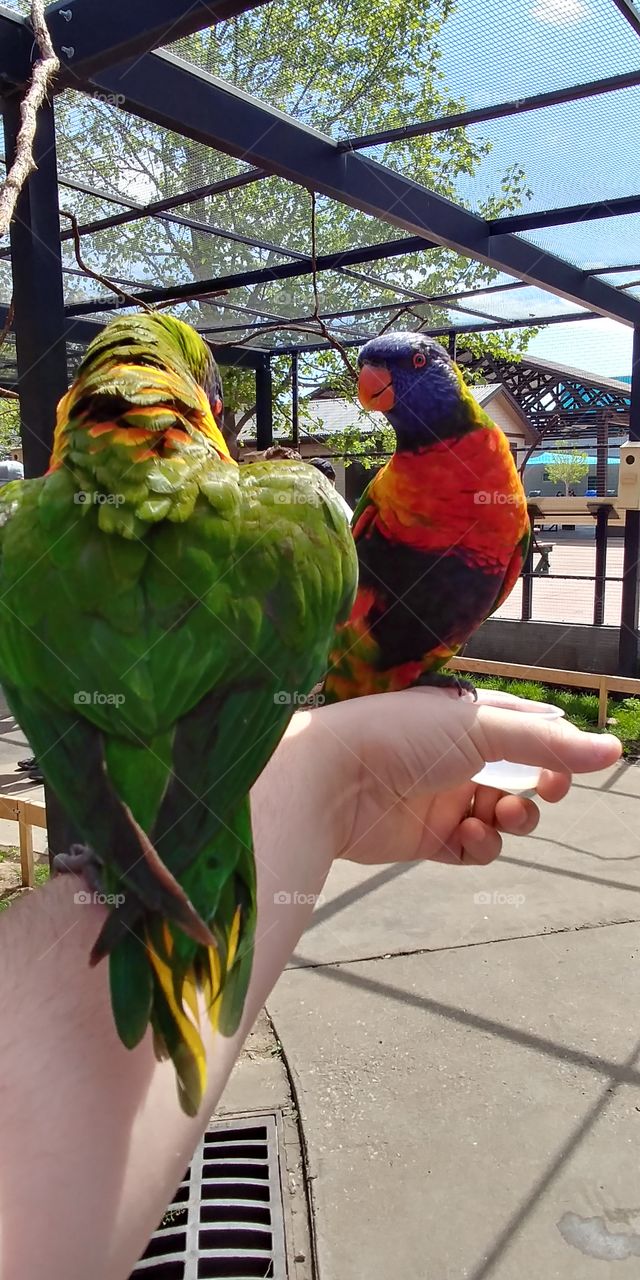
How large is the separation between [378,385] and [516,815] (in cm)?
86

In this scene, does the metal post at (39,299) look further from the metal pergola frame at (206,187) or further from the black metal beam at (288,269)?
the black metal beam at (288,269)

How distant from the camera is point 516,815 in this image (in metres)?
1.55

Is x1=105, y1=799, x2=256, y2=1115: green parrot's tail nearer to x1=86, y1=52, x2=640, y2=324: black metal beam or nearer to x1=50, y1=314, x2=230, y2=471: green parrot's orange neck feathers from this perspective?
x1=50, y1=314, x2=230, y2=471: green parrot's orange neck feathers

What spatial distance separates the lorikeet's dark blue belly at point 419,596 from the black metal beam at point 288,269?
275 centimetres

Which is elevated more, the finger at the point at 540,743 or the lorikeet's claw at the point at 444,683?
the lorikeet's claw at the point at 444,683

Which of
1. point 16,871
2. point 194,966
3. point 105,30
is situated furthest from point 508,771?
point 16,871

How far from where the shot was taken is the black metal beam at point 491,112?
2592 millimetres

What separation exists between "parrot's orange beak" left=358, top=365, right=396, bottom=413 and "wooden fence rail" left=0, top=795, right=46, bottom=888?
225 centimetres

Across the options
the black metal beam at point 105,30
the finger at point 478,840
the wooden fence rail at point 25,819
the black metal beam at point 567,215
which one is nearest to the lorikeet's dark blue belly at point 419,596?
the finger at point 478,840

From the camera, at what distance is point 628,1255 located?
1850mm

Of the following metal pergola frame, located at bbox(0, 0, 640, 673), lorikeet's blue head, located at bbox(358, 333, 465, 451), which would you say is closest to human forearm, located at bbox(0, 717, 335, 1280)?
lorikeet's blue head, located at bbox(358, 333, 465, 451)

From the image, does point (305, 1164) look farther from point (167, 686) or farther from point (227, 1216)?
point (167, 686)

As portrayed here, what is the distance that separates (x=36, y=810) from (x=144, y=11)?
2580 mm

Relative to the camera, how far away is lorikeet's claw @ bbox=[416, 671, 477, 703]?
5.06ft
